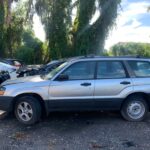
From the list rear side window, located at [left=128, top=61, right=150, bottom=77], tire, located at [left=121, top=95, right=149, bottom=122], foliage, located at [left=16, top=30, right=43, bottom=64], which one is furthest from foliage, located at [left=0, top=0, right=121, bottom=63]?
tire, located at [left=121, top=95, right=149, bottom=122]

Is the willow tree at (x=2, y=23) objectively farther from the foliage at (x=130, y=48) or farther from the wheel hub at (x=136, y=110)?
the wheel hub at (x=136, y=110)

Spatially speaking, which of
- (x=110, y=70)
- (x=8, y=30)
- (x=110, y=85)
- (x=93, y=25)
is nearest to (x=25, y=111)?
(x=110, y=85)

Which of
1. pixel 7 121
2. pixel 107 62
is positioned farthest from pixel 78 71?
pixel 7 121

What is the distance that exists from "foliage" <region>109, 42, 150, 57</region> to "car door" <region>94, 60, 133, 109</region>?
2695cm

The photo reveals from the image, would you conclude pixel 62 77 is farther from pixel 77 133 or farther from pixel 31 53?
pixel 31 53

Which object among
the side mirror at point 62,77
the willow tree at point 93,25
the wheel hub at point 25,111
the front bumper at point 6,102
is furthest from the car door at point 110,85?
the willow tree at point 93,25

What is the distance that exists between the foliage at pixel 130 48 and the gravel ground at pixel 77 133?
88.9ft

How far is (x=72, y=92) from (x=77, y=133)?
1142mm

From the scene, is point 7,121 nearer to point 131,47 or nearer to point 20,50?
point 20,50

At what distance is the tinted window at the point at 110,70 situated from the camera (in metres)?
8.41

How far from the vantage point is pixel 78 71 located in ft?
27.4

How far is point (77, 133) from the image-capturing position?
7.39 metres

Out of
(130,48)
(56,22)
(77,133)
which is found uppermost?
(56,22)

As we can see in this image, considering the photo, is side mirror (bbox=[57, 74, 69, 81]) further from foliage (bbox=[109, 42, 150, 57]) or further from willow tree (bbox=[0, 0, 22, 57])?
foliage (bbox=[109, 42, 150, 57])
